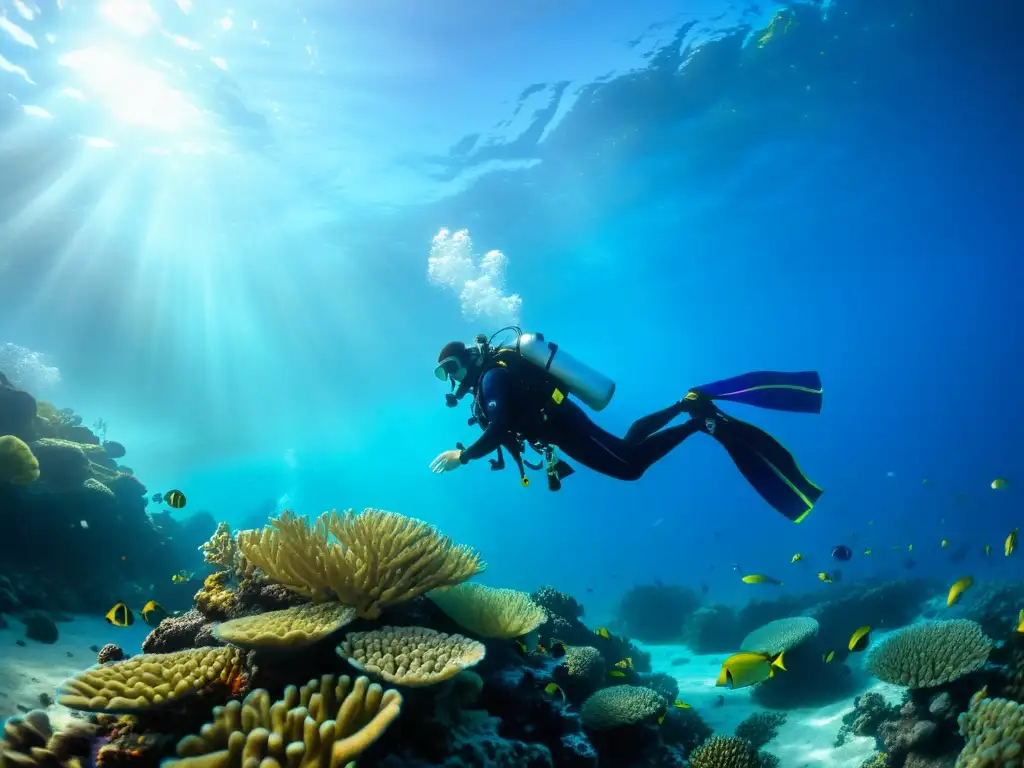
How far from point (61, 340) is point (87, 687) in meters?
40.1

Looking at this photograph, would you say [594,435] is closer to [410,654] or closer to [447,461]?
[447,461]

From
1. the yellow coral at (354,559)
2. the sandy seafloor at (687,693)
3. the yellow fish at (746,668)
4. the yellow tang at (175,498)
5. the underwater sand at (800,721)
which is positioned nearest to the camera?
the yellow coral at (354,559)

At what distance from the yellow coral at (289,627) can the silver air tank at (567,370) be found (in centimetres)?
388

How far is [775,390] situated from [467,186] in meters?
21.9

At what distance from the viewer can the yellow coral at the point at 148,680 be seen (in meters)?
2.64

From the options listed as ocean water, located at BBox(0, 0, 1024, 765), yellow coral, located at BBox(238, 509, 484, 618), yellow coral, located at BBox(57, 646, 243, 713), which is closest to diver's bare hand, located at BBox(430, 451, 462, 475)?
yellow coral, located at BBox(238, 509, 484, 618)

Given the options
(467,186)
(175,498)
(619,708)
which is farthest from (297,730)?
(467,186)

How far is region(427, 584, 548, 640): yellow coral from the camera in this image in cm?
410

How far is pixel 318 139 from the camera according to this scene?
21.4 metres

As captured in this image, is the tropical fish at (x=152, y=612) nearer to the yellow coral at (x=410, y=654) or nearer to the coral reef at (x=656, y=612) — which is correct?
the yellow coral at (x=410, y=654)

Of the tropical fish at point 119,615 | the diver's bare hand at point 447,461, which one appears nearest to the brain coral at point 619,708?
the diver's bare hand at point 447,461

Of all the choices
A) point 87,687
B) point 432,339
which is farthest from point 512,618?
point 432,339

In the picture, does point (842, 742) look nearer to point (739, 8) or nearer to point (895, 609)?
point (895, 609)

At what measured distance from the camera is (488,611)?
4.27 metres
